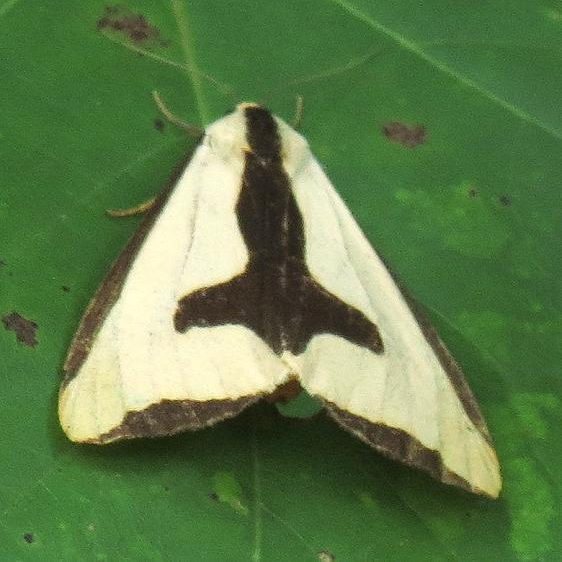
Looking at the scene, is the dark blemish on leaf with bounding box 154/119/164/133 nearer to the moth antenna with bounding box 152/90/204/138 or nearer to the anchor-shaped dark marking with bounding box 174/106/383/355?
the moth antenna with bounding box 152/90/204/138

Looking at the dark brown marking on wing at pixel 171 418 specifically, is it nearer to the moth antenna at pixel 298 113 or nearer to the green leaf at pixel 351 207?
the green leaf at pixel 351 207

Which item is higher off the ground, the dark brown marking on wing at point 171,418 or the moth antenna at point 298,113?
the moth antenna at point 298,113

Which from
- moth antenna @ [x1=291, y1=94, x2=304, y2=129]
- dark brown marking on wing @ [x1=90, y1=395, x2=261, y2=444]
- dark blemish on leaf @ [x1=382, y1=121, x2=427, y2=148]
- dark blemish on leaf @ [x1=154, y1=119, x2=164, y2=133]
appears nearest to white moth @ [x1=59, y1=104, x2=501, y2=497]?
dark brown marking on wing @ [x1=90, y1=395, x2=261, y2=444]

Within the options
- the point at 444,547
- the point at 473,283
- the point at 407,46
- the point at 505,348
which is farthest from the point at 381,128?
the point at 444,547

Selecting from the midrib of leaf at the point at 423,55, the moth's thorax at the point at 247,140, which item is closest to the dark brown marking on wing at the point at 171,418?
the moth's thorax at the point at 247,140

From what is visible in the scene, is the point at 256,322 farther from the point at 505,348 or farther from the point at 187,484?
the point at 505,348

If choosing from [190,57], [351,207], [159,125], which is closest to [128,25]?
[190,57]
